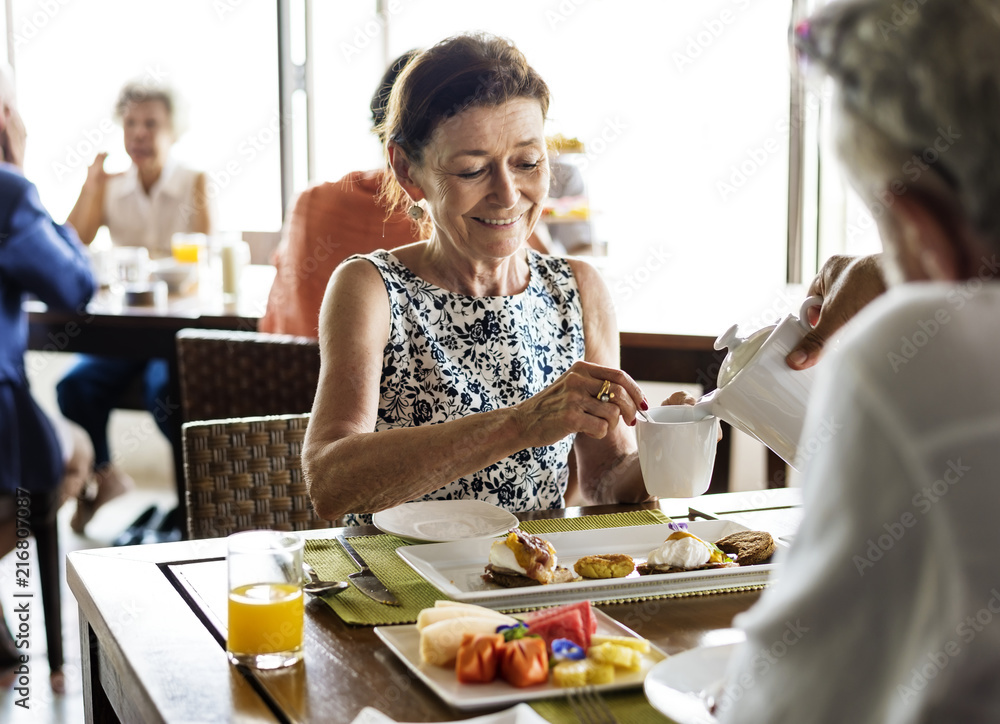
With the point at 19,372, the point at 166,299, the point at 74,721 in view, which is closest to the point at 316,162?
the point at 166,299

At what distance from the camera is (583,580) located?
1.12m

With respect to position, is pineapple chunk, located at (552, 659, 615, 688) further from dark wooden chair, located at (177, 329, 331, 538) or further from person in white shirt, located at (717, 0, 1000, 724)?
dark wooden chair, located at (177, 329, 331, 538)

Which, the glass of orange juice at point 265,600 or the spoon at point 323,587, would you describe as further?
the spoon at point 323,587

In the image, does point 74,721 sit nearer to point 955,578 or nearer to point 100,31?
point 955,578

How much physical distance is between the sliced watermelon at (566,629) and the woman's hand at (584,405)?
0.43 metres

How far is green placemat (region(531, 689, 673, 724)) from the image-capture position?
0.82m

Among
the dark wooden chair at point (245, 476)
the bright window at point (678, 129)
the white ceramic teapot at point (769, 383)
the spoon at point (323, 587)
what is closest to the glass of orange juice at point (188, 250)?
the bright window at point (678, 129)

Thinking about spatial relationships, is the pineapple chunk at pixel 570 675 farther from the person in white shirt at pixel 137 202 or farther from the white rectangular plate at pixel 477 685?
the person in white shirt at pixel 137 202

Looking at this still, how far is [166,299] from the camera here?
363cm

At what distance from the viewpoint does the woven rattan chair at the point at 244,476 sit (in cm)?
163

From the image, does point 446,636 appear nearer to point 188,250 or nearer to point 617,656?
point 617,656

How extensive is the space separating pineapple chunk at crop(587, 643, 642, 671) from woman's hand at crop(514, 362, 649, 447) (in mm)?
458

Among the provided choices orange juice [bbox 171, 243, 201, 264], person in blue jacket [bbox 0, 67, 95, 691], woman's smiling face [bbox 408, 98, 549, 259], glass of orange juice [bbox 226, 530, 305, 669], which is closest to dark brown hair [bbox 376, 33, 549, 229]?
woman's smiling face [bbox 408, 98, 549, 259]

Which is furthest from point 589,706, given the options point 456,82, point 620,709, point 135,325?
point 135,325
